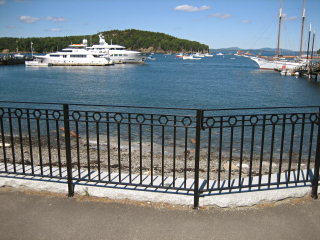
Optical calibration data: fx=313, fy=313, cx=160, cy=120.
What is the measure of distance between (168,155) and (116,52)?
293ft

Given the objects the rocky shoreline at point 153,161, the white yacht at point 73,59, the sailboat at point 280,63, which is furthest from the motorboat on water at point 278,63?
the rocky shoreline at point 153,161

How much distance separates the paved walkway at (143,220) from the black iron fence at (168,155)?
0.34 meters

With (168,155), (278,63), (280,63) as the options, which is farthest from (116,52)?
(168,155)

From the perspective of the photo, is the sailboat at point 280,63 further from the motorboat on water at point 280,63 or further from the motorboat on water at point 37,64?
the motorboat on water at point 37,64

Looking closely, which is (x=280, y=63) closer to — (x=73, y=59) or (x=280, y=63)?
(x=280, y=63)

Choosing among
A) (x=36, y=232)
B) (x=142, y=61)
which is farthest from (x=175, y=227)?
(x=142, y=61)

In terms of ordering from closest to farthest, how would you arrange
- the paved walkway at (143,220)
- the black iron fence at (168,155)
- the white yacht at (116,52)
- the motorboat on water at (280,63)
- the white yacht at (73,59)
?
1. the paved walkway at (143,220)
2. the black iron fence at (168,155)
3. the motorboat on water at (280,63)
4. the white yacht at (73,59)
5. the white yacht at (116,52)

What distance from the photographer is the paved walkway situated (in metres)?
3.90

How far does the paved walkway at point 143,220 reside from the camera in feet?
12.8

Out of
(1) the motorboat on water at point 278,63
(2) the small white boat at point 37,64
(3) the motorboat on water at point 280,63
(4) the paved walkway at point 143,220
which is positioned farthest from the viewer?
(2) the small white boat at point 37,64

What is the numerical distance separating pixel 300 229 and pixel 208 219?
117cm

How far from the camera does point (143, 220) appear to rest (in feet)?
13.8

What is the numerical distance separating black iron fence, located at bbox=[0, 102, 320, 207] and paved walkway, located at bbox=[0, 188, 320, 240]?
338 millimetres

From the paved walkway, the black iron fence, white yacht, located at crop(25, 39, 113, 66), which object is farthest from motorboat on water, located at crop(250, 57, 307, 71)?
the paved walkway
